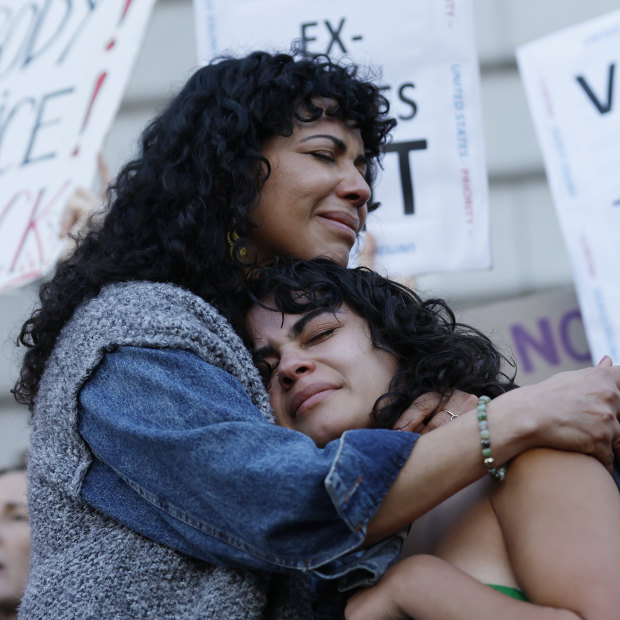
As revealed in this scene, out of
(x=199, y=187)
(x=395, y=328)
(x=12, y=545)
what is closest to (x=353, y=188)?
(x=199, y=187)

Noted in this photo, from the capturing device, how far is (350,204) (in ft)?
7.84

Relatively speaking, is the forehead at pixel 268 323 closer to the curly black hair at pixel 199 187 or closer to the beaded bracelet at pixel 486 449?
the curly black hair at pixel 199 187

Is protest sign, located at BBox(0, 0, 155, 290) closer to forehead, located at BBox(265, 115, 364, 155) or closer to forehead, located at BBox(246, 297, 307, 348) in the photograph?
forehead, located at BBox(265, 115, 364, 155)

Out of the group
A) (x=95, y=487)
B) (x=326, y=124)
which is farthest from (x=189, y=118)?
(x=95, y=487)

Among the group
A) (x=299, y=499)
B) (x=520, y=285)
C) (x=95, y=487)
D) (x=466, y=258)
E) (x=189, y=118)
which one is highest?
(x=189, y=118)

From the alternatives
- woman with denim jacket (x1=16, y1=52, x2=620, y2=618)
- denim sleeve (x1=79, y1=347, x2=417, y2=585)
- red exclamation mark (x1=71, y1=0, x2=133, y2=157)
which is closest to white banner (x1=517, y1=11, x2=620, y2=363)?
woman with denim jacket (x1=16, y1=52, x2=620, y2=618)

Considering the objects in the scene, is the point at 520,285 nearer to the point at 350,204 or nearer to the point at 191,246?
the point at 350,204

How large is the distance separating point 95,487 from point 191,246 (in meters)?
0.59

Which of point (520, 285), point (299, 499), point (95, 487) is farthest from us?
point (520, 285)

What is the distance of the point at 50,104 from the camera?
10.6 feet

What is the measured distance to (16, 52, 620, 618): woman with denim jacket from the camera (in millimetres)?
1504

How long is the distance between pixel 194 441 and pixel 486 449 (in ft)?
1.41

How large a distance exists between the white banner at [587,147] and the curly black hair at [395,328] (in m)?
0.86

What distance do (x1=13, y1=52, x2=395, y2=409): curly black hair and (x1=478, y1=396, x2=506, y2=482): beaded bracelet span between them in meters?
0.63
